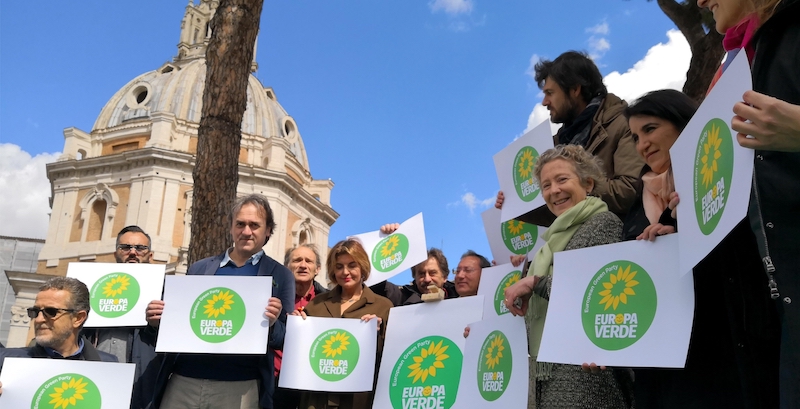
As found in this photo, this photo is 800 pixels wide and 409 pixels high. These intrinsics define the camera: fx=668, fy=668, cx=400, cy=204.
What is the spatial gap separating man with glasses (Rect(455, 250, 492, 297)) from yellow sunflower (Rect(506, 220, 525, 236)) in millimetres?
574

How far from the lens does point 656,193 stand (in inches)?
102

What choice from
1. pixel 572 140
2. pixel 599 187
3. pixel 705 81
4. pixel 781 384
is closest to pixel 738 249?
pixel 781 384

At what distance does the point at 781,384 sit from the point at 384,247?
4008 millimetres

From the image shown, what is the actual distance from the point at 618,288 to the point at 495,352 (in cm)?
89

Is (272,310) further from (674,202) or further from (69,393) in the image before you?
(674,202)

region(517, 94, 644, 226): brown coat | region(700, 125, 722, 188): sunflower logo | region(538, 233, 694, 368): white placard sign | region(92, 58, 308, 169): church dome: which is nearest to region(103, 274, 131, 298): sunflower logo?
region(517, 94, 644, 226): brown coat

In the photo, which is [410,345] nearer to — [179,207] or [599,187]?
[599,187]

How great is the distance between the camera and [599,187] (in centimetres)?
326

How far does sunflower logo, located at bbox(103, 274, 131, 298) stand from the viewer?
15.4 ft

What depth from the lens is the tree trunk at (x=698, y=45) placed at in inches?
271

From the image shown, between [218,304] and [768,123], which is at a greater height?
[768,123]

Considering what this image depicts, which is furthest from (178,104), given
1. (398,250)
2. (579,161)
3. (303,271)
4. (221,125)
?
(579,161)

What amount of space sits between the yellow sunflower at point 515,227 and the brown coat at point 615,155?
0.71 m

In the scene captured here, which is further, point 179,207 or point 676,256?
point 179,207
